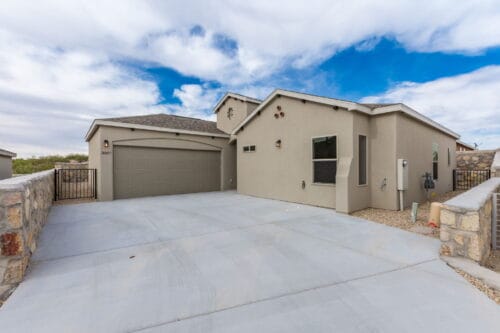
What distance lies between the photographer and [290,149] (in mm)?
8289

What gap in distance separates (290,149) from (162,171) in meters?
6.29

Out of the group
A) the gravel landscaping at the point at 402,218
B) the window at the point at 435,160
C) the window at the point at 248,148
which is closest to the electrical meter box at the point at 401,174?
the gravel landscaping at the point at 402,218

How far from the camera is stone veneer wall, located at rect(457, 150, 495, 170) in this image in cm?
1280

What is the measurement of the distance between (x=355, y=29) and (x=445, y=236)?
8311 mm

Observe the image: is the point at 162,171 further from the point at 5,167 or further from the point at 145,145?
the point at 5,167

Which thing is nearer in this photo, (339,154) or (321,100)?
(339,154)

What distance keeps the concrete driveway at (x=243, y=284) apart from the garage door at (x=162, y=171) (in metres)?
5.20

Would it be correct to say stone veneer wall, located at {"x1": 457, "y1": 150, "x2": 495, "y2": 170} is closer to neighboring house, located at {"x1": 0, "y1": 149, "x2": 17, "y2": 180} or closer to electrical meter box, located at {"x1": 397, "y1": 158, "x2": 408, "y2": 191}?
electrical meter box, located at {"x1": 397, "y1": 158, "x2": 408, "y2": 191}

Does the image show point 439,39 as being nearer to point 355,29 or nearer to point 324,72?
point 355,29

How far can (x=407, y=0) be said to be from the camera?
6.46m

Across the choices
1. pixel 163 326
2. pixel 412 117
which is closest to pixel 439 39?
pixel 412 117

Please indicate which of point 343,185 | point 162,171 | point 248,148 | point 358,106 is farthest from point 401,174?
point 162,171

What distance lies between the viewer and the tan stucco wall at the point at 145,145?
9.09 metres

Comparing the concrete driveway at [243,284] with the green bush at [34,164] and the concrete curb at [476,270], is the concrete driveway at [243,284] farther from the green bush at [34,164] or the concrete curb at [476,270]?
the green bush at [34,164]
